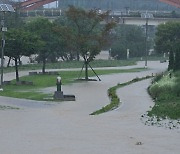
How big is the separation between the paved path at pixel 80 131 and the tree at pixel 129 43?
209ft

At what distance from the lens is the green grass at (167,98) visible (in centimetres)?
2264

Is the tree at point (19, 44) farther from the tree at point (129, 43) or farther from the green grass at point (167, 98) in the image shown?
the tree at point (129, 43)

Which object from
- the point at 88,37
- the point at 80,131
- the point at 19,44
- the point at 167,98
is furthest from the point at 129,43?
the point at 80,131

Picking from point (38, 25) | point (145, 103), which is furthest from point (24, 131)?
point (38, 25)

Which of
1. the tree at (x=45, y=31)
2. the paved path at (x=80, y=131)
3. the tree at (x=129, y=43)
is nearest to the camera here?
the paved path at (x=80, y=131)

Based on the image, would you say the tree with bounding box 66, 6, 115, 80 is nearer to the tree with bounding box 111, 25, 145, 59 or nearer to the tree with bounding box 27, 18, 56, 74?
the tree with bounding box 27, 18, 56, 74

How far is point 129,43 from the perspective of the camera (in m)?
97.0

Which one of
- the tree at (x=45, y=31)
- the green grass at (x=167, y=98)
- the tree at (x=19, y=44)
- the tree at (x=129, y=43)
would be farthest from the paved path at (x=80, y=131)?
the tree at (x=129, y=43)

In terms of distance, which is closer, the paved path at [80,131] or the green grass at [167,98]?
the paved path at [80,131]

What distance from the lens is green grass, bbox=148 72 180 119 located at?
22.6 meters

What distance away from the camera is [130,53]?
9681 centimetres

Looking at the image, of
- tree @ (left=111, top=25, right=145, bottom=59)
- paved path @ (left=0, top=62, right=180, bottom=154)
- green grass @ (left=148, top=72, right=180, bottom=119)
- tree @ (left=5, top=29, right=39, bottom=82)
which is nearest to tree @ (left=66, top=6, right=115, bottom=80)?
tree @ (left=5, top=29, right=39, bottom=82)

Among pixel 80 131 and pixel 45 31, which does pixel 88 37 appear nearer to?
pixel 45 31

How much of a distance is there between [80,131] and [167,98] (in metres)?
8.96
